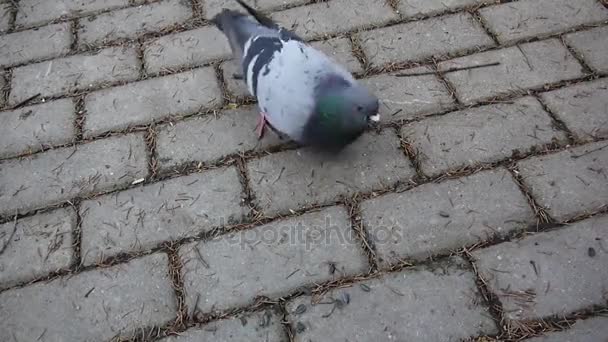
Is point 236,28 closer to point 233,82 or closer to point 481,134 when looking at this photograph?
point 233,82

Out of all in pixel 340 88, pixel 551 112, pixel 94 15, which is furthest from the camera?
pixel 94 15

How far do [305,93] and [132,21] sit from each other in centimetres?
145

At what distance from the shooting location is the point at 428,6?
9.54 feet

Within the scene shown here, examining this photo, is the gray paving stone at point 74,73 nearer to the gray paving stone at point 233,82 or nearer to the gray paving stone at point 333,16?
the gray paving stone at point 233,82

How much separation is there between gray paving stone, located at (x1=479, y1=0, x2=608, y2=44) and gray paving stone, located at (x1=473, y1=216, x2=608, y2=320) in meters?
1.13

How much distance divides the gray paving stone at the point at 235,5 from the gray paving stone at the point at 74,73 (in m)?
0.49

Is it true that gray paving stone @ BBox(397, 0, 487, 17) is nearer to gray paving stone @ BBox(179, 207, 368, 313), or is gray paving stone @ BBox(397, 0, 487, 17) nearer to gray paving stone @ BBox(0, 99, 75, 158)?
gray paving stone @ BBox(179, 207, 368, 313)

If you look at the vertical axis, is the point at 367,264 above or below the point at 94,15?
below

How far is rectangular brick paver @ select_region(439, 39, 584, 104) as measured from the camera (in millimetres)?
2520

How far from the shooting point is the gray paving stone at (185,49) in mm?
2758

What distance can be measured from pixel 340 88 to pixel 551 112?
3.42 feet

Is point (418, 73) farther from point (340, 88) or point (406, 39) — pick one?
point (340, 88)

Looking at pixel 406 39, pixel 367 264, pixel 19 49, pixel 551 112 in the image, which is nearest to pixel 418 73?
pixel 406 39

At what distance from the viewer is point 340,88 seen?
2.01 metres
